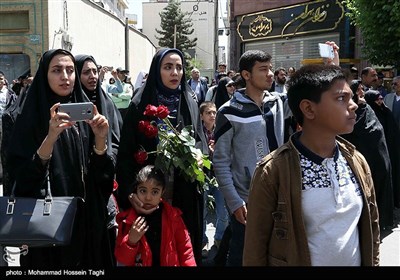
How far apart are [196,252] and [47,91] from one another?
4.91 ft

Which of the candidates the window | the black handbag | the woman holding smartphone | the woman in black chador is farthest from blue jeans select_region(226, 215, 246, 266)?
the window

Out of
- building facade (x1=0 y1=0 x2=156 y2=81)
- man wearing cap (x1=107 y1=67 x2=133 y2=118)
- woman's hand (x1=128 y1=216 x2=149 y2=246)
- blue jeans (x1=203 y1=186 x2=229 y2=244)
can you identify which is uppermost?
building facade (x1=0 y1=0 x2=156 y2=81)

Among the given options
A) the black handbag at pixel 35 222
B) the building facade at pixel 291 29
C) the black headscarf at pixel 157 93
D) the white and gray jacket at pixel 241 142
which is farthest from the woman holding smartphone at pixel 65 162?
the building facade at pixel 291 29

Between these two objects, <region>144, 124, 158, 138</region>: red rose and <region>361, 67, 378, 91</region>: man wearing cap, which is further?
<region>361, 67, 378, 91</region>: man wearing cap

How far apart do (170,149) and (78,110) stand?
729mm

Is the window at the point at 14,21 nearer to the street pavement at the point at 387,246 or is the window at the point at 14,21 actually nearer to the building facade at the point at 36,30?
the building facade at the point at 36,30

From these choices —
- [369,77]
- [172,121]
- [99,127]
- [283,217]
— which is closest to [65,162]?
[99,127]

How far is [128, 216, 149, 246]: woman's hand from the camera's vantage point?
286cm

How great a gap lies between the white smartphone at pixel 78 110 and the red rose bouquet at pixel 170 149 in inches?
21.7

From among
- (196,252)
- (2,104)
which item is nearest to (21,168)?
(196,252)

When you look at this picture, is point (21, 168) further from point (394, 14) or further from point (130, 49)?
point (130, 49)

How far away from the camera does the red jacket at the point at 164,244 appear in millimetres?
2885

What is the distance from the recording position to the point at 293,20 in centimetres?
2062

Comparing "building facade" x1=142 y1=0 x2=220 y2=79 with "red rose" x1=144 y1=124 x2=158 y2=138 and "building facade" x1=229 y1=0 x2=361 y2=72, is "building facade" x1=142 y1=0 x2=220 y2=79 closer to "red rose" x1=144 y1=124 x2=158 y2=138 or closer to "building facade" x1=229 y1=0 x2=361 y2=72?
"building facade" x1=229 y1=0 x2=361 y2=72
